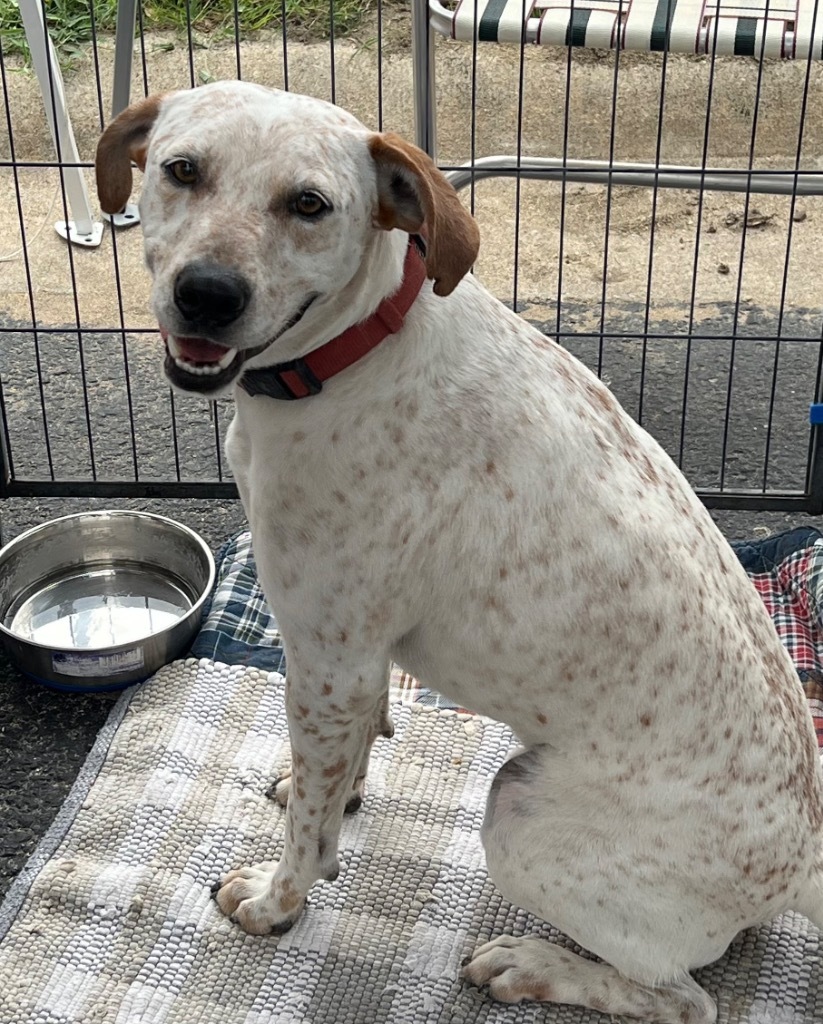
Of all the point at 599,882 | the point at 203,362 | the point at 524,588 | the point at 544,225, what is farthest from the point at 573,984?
the point at 544,225

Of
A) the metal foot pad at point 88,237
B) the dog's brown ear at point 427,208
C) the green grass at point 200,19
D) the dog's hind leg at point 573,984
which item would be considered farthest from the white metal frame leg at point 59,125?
the dog's hind leg at point 573,984

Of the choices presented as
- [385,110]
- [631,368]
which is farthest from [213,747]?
[385,110]

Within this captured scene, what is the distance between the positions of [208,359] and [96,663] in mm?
1424

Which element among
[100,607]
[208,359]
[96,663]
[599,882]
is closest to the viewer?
[208,359]

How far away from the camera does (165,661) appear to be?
3510 mm

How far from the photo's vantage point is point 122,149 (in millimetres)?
2352

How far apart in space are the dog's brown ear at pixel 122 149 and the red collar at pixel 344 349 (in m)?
0.41

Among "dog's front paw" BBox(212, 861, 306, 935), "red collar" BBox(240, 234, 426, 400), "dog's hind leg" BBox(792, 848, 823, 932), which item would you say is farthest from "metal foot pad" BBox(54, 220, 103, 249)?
"dog's hind leg" BBox(792, 848, 823, 932)

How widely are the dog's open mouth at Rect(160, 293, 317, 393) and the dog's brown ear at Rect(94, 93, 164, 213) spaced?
0.32 meters

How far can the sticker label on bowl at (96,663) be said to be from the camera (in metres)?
3.37

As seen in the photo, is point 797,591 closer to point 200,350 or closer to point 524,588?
point 524,588

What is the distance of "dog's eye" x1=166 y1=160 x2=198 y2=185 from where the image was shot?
2080 mm

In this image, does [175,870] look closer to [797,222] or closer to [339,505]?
[339,505]

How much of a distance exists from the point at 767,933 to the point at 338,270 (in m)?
1.72
